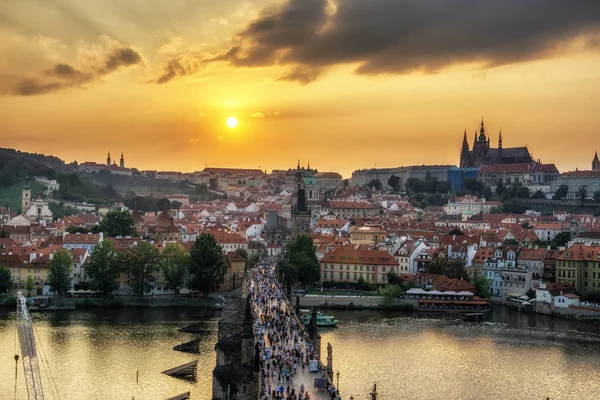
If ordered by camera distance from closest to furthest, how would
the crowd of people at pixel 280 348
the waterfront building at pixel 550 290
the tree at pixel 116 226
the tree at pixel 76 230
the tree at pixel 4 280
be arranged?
1. the crowd of people at pixel 280 348
2. the waterfront building at pixel 550 290
3. the tree at pixel 4 280
4. the tree at pixel 116 226
5. the tree at pixel 76 230

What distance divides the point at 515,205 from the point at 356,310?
7168cm

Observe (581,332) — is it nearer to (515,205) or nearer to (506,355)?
(506,355)

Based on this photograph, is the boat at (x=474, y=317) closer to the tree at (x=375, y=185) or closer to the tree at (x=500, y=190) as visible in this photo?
the tree at (x=500, y=190)

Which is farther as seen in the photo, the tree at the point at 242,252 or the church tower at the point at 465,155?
the church tower at the point at 465,155

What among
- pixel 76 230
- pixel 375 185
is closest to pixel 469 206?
pixel 375 185

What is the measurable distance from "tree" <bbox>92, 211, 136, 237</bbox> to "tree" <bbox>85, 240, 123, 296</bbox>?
58.0ft

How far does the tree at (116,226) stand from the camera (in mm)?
69125

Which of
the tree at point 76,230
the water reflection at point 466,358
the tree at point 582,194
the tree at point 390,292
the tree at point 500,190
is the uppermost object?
the tree at point 500,190

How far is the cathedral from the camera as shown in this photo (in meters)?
147

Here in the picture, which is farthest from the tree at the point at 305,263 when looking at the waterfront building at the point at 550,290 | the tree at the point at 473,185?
the tree at the point at 473,185

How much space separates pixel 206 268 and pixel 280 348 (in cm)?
2540

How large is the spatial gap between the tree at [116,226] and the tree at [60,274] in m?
18.8

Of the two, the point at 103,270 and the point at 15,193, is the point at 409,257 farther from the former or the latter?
the point at 15,193

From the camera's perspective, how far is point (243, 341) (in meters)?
22.7
